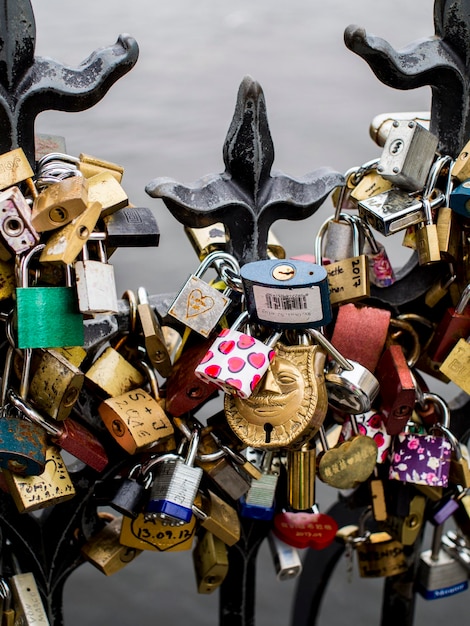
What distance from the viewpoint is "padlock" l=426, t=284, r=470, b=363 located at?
3.26ft

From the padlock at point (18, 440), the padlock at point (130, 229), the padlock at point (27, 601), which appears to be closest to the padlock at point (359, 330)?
the padlock at point (130, 229)

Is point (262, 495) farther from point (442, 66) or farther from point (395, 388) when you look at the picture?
point (442, 66)

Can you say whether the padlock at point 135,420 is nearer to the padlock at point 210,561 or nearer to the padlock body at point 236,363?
the padlock body at point 236,363

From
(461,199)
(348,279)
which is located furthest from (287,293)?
(461,199)

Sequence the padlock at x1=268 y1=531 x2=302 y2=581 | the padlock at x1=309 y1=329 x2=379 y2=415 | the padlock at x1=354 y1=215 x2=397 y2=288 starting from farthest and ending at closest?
1. the padlock at x1=268 y1=531 x2=302 y2=581
2. the padlock at x1=354 y1=215 x2=397 y2=288
3. the padlock at x1=309 y1=329 x2=379 y2=415

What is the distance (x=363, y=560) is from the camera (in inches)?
47.6

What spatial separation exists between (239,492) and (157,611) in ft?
2.91

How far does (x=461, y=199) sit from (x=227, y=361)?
292mm

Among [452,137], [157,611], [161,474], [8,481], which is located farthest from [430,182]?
[157,611]

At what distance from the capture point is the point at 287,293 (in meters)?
0.85

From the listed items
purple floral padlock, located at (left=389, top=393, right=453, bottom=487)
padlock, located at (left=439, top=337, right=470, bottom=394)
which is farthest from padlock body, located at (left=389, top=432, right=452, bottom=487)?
padlock, located at (left=439, top=337, right=470, bottom=394)

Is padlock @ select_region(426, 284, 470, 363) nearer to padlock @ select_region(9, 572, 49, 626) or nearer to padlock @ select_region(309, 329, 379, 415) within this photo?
padlock @ select_region(309, 329, 379, 415)

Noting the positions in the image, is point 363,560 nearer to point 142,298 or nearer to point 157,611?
point 142,298

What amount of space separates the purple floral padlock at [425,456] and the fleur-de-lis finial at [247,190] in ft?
0.90
